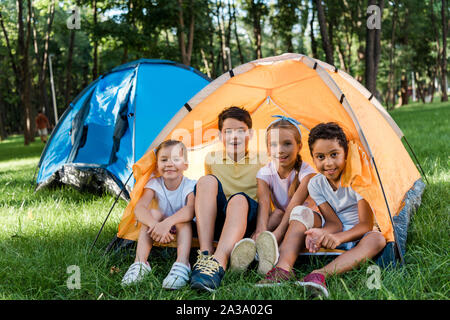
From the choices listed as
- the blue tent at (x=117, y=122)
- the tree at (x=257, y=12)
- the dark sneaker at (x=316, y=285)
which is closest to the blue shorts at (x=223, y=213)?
the dark sneaker at (x=316, y=285)

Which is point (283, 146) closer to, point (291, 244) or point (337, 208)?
point (337, 208)

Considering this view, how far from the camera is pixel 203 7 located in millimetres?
10492

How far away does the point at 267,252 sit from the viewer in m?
2.31

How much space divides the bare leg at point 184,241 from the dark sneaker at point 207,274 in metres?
0.14

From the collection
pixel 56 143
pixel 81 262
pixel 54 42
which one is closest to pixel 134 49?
pixel 56 143

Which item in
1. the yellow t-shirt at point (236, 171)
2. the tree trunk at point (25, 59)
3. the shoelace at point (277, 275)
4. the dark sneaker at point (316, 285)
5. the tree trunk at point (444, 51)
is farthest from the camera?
the tree trunk at point (444, 51)

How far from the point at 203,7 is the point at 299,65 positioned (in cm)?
766

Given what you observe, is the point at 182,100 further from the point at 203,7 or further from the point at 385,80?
the point at 385,80

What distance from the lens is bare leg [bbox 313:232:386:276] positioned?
86.6 inches

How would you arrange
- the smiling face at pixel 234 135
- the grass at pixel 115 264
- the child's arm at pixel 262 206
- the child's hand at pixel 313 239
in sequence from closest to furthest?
1. the grass at pixel 115 264
2. the child's hand at pixel 313 239
3. the child's arm at pixel 262 206
4. the smiling face at pixel 234 135

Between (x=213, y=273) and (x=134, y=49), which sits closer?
(x=213, y=273)

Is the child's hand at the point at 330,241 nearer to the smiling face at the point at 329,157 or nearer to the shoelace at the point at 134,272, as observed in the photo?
the smiling face at the point at 329,157

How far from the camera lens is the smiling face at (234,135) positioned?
10.1 ft

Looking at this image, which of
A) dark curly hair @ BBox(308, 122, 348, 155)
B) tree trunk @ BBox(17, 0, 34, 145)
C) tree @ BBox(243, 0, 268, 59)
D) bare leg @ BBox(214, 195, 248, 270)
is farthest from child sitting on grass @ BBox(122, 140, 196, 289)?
tree @ BBox(243, 0, 268, 59)
